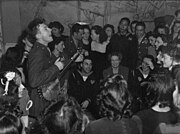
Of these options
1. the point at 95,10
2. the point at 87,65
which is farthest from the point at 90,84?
the point at 95,10

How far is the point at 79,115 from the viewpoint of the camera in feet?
7.15

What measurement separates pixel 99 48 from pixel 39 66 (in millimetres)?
2201

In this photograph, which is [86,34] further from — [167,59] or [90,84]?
[167,59]

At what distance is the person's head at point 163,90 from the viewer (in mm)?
2586

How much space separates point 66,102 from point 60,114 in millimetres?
112

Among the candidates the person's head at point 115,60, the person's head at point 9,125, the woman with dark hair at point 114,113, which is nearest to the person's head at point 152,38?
the person's head at point 115,60

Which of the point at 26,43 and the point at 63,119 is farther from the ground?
the point at 26,43

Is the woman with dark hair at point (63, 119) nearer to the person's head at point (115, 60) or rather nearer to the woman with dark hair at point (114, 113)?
the woman with dark hair at point (114, 113)

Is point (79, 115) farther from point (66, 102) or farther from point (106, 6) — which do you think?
point (106, 6)

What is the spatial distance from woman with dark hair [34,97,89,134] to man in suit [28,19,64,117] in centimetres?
110

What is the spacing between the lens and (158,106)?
104 inches

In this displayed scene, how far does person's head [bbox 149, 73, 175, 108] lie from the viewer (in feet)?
8.48

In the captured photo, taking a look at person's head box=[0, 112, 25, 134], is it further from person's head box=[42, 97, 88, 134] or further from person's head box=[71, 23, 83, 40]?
person's head box=[71, 23, 83, 40]

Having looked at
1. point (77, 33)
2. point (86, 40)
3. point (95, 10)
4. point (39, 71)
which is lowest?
point (39, 71)
